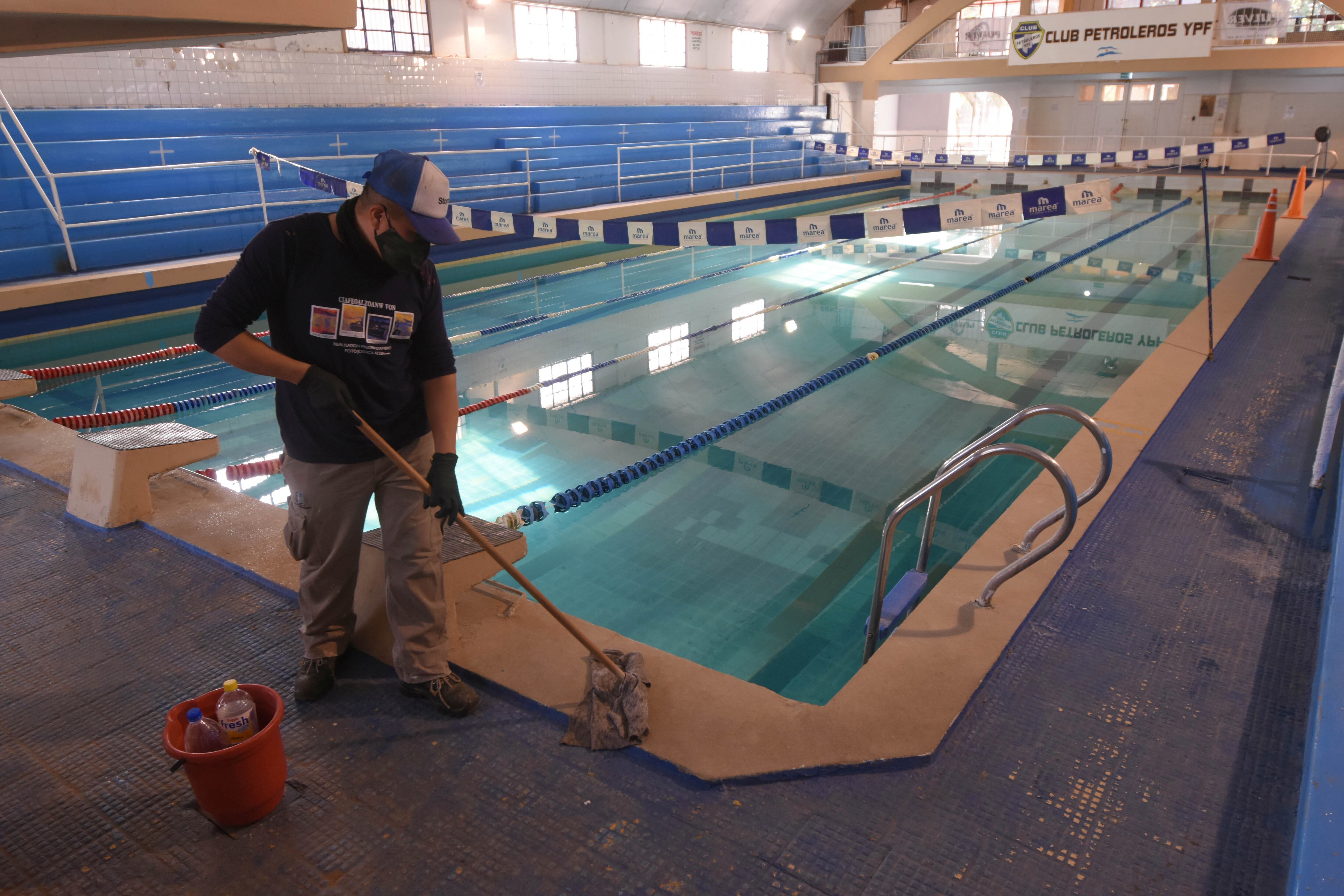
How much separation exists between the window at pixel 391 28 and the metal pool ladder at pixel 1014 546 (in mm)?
13118

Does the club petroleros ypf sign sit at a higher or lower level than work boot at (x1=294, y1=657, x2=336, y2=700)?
higher

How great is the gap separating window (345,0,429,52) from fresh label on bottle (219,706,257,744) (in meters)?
13.6

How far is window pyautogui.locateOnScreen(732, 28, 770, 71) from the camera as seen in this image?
21.4m

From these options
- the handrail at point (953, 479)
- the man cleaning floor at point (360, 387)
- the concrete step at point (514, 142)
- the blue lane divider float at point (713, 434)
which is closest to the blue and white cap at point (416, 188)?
the man cleaning floor at point (360, 387)

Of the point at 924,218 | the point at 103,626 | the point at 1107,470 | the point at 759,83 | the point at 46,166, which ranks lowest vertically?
the point at 103,626

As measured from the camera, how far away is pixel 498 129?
14.3 meters

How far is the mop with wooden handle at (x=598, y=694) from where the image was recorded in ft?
7.09

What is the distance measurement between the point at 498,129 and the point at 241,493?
39.8 feet

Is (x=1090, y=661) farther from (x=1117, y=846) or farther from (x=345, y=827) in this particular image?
(x=345, y=827)

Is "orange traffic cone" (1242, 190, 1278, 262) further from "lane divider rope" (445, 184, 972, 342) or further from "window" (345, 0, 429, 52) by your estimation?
"window" (345, 0, 429, 52)

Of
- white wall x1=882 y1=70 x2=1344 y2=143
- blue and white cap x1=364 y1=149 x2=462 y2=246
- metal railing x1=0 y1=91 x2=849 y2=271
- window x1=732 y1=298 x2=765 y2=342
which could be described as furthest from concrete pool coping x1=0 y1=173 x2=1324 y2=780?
white wall x1=882 y1=70 x2=1344 y2=143

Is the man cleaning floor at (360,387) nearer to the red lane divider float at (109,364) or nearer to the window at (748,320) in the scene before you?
the red lane divider float at (109,364)

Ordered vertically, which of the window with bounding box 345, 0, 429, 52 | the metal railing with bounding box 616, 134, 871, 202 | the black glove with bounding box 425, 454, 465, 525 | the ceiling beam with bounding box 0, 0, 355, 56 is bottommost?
the black glove with bounding box 425, 454, 465, 525

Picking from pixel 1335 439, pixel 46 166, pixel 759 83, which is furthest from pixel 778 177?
pixel 1335 439
